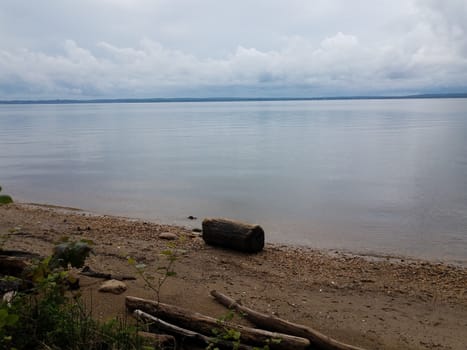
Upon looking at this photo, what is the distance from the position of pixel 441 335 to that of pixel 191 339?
324cm

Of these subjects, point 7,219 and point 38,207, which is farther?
point 38,207

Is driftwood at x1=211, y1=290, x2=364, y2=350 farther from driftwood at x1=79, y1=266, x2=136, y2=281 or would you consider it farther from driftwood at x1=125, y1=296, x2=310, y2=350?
driftwood at x1=79, y1=266, x2=136, y2=281

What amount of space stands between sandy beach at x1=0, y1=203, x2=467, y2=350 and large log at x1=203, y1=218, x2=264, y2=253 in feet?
0.55

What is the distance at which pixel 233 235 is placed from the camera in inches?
368

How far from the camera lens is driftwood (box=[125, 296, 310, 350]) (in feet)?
15.3

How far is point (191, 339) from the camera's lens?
462 centimetres

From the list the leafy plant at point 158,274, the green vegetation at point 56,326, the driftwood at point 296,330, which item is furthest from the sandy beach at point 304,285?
the green vegetation at point 56,326

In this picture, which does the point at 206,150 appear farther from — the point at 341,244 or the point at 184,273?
the point at 184,273

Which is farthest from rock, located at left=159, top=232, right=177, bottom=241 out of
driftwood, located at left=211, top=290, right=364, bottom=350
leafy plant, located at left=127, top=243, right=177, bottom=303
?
driftwood, located at left=211, top=290, right=364, bottom=350

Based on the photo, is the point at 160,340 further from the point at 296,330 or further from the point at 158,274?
the point at 158,274

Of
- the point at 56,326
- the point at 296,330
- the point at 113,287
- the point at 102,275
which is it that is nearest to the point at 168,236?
the point at 102,275

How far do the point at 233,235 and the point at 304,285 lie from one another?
7.22 feet

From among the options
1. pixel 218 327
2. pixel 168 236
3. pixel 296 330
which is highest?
pixel 218 327

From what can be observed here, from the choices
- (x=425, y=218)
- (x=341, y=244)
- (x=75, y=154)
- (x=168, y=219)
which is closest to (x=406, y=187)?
(x=425, y=218)
